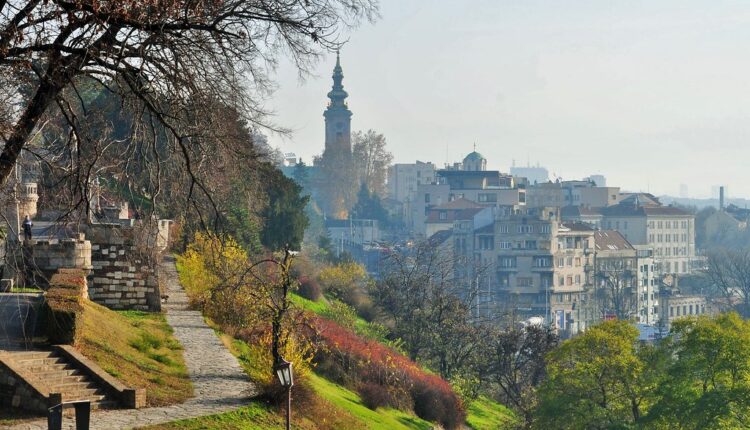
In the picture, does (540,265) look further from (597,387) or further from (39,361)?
(39,361)

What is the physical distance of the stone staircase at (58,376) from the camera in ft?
56.7

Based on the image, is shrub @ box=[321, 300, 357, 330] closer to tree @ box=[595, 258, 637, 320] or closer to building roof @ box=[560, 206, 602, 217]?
tree @ box=[595, 258, 637, 320]

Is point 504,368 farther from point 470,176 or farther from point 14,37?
point 470,176

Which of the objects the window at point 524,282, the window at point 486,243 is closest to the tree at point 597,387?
the window at point 524,282

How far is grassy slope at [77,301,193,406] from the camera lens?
19.1 meters

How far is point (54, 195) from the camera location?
15859 mm

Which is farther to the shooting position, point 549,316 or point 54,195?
point 549,316

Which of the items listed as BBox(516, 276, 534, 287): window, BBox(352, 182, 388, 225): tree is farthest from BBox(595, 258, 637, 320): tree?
BBox(352, 182, 388, 225): tree

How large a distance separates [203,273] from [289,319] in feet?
28.7

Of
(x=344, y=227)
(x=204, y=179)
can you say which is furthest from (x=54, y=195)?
(x=344, y=227)

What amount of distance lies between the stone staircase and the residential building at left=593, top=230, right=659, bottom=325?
112 metres

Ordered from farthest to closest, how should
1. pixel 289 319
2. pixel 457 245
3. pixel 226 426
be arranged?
pixel 457 245 < pixel 289 319 < pixel 226 426

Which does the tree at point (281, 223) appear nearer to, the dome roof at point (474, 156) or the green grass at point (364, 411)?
the green grass at point (364, 411)

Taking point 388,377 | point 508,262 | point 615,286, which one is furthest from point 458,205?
point 388,377
